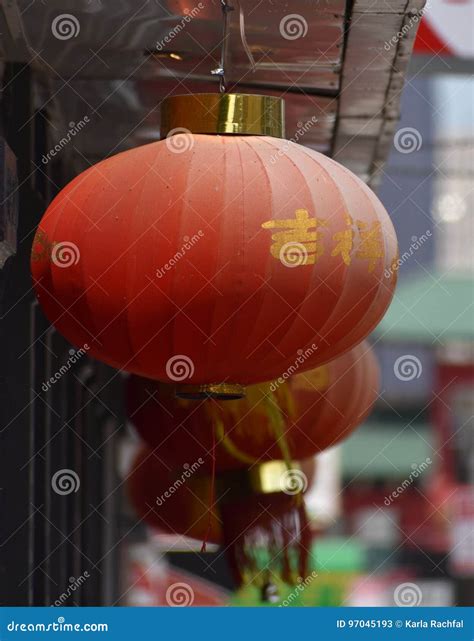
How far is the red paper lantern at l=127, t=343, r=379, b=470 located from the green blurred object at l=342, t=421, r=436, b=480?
22.5m

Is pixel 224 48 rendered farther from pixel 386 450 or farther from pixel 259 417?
pixel 386 450

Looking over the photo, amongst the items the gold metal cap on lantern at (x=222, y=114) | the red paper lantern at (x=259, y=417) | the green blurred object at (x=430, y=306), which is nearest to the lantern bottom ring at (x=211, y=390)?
the gold metal cap on lantern at (x=222, y=114)

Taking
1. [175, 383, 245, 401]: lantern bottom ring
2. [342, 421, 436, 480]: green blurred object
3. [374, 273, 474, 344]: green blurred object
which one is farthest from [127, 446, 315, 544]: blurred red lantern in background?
[342, 421, 436, 480]: green blurred object

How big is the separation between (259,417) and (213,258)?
134 centimetres

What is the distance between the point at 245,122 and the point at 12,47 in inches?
45.2

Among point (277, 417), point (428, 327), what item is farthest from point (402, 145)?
point (428, 327)

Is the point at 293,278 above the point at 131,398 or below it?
below

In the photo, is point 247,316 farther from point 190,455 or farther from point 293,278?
point 190,455

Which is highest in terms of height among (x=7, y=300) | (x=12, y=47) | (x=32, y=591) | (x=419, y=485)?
A: (x=419, y=485)

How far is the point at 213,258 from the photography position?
3.25 m

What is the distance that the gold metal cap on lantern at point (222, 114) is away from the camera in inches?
141

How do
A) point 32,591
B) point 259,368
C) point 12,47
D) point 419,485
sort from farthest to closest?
1. point 419,485
2. point 32,591
3. point 12,47
4. point 259,368

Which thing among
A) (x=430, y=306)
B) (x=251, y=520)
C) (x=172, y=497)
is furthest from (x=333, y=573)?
(x=251, y=520)

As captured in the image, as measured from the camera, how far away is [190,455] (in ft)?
15.3
